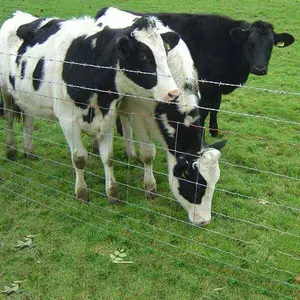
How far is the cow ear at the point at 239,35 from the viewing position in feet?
23.3

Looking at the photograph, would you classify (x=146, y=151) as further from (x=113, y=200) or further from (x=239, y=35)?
(x=239, y=35)

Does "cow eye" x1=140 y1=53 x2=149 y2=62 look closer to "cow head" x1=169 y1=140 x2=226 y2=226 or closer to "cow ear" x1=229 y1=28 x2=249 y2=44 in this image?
"cow head" x1=169 y1=140 x2=226 y2=226

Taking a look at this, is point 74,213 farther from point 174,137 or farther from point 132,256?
point 174,137

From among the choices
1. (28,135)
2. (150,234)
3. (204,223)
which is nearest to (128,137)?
(28,135)

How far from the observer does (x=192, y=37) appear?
735cm

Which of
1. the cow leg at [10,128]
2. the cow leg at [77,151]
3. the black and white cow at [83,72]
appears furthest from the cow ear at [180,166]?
the cow leg at [10,128]

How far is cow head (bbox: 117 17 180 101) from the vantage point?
4.40 m

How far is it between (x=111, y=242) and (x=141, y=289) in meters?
0.80

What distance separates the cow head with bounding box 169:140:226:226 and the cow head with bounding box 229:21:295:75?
266cm

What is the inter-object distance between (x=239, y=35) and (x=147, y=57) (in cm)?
316

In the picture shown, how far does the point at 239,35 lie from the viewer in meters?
7.16

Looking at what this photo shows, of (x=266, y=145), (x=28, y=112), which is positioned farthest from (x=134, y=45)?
(x=266, y=145)

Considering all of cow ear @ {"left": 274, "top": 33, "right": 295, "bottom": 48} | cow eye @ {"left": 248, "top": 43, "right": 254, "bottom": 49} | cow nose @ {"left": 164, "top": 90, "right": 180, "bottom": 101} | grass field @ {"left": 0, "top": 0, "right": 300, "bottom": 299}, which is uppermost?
cow ear @ {"left": 274, "top": 33, "right": 295, "bottom": 48}

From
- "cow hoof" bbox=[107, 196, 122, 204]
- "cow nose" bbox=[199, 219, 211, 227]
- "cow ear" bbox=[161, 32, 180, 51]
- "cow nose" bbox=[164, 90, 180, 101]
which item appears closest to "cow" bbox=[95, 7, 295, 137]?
"cow ear" bbox=[161, 32, 180, 51]
